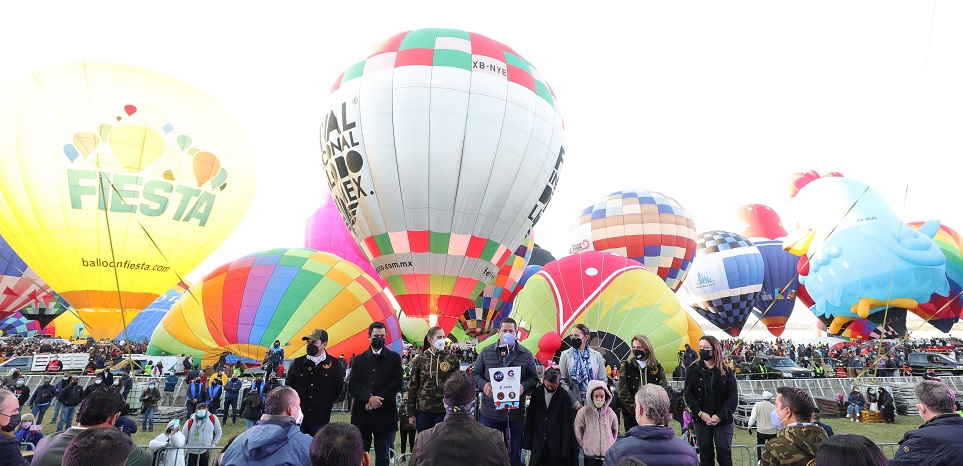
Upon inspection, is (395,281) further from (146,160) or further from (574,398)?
(574,398)

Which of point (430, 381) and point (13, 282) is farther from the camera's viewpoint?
point (13, 282)

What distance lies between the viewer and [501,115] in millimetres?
13258

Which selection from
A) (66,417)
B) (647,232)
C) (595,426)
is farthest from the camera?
(647,232)

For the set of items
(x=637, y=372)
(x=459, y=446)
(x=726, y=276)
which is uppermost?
(x=726, y=276)

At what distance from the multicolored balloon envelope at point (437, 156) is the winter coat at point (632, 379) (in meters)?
8.12

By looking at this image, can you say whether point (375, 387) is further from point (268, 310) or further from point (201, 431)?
point (268, 310)

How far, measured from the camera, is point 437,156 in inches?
510

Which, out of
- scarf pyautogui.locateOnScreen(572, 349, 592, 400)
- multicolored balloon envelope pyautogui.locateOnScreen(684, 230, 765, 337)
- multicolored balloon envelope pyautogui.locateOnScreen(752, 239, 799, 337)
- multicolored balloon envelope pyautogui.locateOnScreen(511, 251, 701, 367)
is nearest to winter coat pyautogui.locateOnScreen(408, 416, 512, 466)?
scarf pyautogui.locateOnScreen(572, 349, 592, 400)

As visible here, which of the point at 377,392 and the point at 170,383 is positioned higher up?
the point at 377,392

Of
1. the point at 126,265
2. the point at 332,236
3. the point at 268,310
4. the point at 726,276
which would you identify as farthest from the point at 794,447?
Answer: the point at 726,276

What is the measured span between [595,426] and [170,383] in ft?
36.8

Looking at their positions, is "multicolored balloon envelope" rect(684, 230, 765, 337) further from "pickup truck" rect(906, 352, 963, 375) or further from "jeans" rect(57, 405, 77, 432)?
"jeans" rect(57, 405, 77, 432)

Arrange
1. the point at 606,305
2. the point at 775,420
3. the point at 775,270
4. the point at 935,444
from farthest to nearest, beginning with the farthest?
the point at 775,270 < the point at 606,305 < the point at 775,420 < the point at 935,444

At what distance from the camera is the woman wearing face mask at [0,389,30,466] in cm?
312
